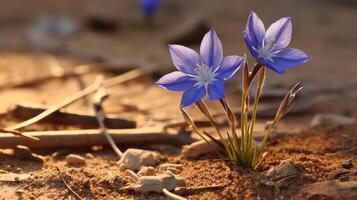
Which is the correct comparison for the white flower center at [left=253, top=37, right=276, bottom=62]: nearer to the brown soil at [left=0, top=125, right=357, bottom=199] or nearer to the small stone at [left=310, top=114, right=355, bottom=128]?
the brown soil at [left=0, top=125, right=357, bottom=199]

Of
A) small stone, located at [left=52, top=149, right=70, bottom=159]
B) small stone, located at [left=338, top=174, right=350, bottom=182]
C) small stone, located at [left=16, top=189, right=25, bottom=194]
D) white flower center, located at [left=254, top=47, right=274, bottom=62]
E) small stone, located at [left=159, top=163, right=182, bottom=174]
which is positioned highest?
small stone, located at [left=52, top=149, right=70, bottom=159]

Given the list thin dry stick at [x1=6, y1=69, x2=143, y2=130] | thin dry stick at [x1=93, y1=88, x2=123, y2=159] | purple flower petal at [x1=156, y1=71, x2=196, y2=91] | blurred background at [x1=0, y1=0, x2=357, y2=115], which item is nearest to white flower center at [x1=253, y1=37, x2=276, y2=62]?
purple flower petal at [x1=156, y1=71, x2=196, y2=91]

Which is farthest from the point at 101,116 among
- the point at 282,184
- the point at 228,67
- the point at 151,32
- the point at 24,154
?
the point at 151,32

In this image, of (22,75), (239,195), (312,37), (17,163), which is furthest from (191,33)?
(239,195)

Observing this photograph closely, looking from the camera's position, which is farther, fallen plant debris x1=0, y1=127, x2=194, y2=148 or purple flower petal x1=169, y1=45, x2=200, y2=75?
fallen plant debris x1=0, y1=127, x2=194, y2=148

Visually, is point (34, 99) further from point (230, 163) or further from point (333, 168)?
point (333, 168)

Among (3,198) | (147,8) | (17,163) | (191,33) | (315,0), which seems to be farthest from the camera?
(315,0)

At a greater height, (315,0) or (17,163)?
(315,0)
